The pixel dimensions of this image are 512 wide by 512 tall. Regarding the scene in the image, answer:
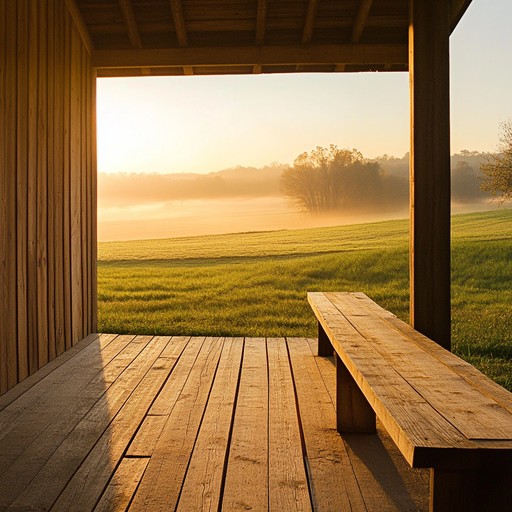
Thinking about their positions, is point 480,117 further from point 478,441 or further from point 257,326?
point 478,441

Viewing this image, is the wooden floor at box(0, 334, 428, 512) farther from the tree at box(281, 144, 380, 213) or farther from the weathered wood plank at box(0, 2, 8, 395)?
the tree at box(281, 144, 380, 213)

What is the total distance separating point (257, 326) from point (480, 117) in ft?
30.9

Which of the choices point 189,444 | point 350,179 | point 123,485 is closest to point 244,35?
point 189,444

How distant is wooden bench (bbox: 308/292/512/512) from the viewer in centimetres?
151

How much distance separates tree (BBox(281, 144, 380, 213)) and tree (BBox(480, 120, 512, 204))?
274 centimetres

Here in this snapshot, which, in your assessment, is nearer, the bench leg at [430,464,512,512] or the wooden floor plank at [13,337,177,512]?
the bench leg at [430,464,512,512]

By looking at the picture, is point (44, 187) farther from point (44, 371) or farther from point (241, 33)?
point (241, 33)

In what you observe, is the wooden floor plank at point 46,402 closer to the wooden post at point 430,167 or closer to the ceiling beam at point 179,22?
the wooden post at point 430,167

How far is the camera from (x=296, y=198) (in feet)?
55.5

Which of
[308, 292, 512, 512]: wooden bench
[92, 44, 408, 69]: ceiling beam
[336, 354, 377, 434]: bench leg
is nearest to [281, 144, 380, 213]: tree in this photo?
[92, 44, 408, 69]: ceiling beam

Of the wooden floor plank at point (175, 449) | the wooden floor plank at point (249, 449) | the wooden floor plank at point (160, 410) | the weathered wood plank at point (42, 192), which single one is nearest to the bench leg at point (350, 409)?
the wooden floor plank at point (249, 449)

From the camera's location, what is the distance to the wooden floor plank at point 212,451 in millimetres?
2344

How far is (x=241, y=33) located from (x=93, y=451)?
3.75 metres

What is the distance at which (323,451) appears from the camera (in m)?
2.86
